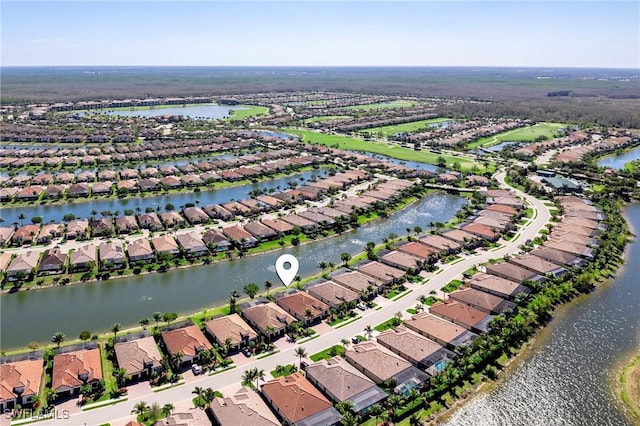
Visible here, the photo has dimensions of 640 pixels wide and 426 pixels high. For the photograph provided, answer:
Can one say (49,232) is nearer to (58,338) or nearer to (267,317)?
(58,338)

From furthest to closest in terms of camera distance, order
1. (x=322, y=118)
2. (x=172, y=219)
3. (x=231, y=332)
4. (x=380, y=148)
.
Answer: (x=322, y=118) → (x=380, y=148) → (x=172, y=219) → (x=231, y=332)

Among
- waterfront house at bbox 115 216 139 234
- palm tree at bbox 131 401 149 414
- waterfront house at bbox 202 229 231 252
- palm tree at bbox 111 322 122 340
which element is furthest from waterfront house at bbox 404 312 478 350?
waterfront house at bbox 115 216 139 234

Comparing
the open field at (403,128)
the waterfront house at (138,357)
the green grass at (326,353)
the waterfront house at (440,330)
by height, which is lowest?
the green grass at (326,353)

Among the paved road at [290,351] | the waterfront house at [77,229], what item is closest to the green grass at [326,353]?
the paved road at [290,351]

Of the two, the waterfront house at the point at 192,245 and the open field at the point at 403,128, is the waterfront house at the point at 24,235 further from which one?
the open field at the point at 403,128

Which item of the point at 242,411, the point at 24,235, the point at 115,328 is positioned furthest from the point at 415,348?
the point at 24,235

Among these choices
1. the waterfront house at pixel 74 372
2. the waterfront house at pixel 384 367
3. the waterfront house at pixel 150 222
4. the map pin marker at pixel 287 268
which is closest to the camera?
the waterfront house at pixel 74 372

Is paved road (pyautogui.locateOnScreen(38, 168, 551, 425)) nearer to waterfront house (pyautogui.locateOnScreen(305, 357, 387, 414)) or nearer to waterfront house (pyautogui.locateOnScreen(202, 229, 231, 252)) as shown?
waterfront house (pyautogui.locateOnScreen(305, 357, 387, 414))

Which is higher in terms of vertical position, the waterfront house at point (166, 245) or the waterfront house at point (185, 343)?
the waterfront house at point (166, 245)
